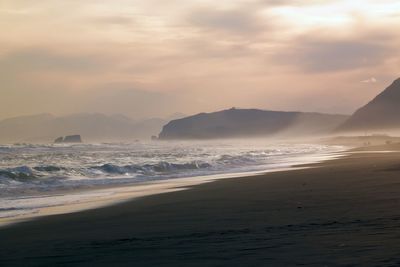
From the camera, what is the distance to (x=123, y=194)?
752 inches

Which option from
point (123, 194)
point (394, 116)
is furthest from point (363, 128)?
point (123, 194)

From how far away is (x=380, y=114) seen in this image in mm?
175625

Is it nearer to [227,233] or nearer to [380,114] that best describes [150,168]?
[227,233]

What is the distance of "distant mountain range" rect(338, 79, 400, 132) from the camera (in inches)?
6685

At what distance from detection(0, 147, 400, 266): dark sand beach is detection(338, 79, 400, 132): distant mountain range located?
159 metres

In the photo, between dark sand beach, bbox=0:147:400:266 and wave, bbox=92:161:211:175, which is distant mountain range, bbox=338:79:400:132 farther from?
dark sand beach, bbox=0:147:400:266

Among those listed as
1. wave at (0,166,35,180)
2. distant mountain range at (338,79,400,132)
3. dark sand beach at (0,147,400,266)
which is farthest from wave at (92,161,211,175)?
distant mountain range at (338,79,400,132)

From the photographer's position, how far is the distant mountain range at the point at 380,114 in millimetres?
169788

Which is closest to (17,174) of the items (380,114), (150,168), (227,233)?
(150,168)

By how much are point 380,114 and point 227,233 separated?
174 meters

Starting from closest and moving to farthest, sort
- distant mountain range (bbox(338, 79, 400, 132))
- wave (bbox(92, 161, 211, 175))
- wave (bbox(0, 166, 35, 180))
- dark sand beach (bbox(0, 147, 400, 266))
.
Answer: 1. dark sand beach (bbox(0, 147, 400, 266))
2. wave (bbox(0, 166, 35, 180))
3. wave (bbox(92, 161, 211, 175))
4. distant mountain range (bbox(338, 79, 400, 132))

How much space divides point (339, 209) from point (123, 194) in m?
9.29

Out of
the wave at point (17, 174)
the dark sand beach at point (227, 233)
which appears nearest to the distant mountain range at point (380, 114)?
the wave at point (17, 174)

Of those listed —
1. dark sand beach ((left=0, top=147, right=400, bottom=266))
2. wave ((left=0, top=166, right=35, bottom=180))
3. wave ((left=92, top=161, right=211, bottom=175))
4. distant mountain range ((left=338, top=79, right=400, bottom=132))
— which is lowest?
dark sand beach ((left=0, top=147, right=400, bottom=266))
